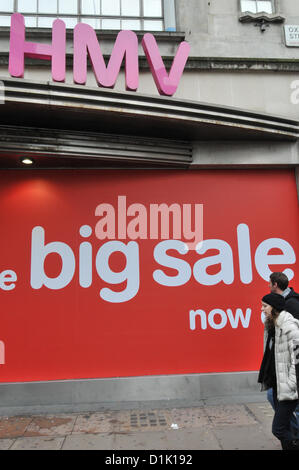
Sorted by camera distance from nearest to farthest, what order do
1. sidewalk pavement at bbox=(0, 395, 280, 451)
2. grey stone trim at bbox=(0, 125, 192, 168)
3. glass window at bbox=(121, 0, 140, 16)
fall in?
sidewalk pavement at bbox=(0, 395, 280, 451), grey stone trim at bbox=(0, 125, 192, 168), glass window at bbox=(121, 0, 140, 16)

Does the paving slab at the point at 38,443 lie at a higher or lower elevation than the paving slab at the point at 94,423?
higher

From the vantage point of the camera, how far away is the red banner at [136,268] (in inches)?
254

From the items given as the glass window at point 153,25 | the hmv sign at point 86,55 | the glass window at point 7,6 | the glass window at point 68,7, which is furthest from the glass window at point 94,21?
the hmv sign at point 86,55

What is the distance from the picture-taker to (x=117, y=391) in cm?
625

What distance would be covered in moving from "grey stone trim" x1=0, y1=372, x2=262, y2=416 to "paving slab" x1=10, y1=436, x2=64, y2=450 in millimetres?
1091

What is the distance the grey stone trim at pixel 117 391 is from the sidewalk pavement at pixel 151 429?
0.26 meters

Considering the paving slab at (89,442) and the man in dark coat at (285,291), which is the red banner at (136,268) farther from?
the man in dark coat at (285,291)

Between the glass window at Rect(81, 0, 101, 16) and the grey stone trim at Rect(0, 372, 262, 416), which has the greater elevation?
the glass window at Rect(81, 0, 101, 16)

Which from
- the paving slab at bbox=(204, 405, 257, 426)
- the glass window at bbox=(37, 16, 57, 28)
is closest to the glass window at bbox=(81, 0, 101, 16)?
the glass window at bbox=(37, 16, 57, 28)

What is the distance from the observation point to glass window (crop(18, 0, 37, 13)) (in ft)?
25.2

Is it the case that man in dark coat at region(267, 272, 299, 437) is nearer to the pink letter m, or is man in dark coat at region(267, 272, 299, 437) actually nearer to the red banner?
the red banner

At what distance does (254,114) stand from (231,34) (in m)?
2.17

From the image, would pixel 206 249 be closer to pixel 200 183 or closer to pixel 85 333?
pixel 200 183

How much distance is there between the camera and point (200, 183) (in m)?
7.12
